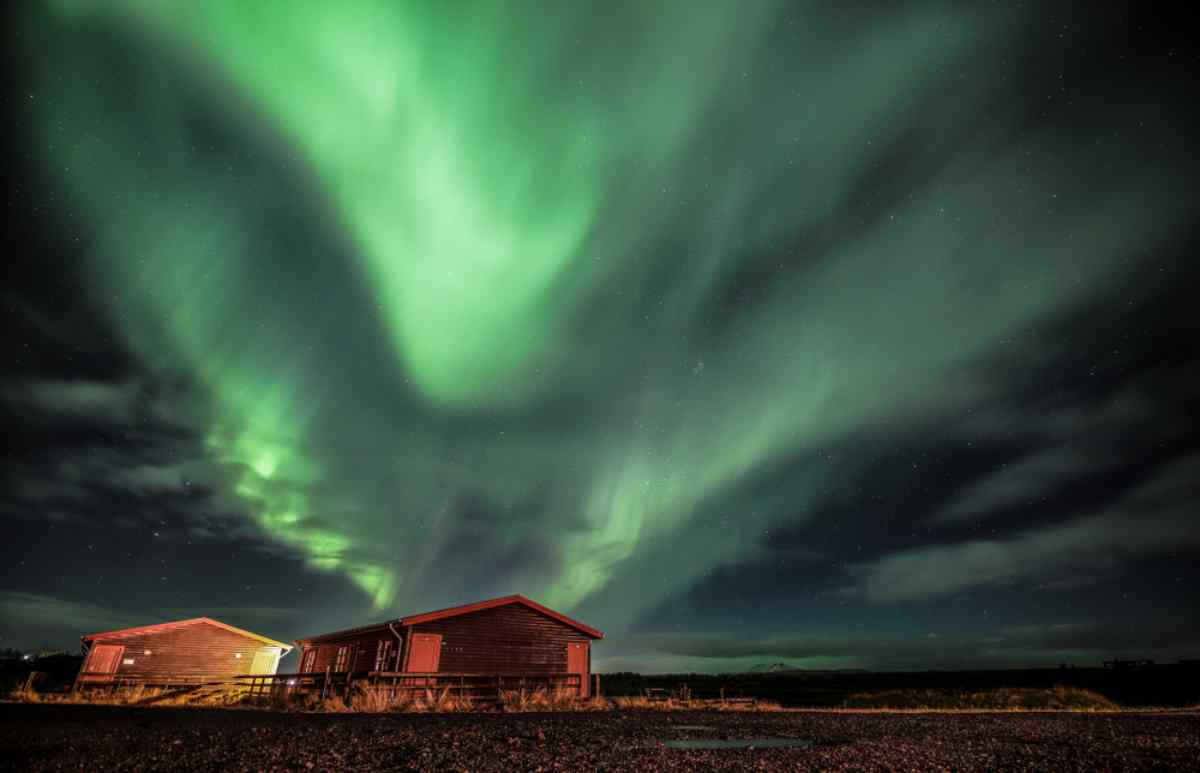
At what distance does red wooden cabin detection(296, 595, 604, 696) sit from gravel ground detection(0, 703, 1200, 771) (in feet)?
37.3

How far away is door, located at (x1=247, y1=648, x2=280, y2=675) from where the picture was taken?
1739 inches

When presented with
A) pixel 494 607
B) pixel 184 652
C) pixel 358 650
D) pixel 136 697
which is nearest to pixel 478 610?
pixel 494 607

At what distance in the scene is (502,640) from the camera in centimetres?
3009

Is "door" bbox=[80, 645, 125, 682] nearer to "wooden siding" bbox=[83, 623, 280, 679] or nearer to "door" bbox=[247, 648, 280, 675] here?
"wooden siding" bbox=[83, 623, 280, 679]

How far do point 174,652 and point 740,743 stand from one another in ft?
145

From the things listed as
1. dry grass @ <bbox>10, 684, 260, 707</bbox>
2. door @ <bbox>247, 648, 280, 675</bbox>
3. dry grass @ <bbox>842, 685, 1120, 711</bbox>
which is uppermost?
door @ <bbox>247, 648, 280, 675</bbox>

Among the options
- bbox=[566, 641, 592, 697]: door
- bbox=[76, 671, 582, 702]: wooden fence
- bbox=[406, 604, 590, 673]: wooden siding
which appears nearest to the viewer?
bbox=[76, 671, 582, 702]: wooden fence

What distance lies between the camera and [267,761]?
887cm

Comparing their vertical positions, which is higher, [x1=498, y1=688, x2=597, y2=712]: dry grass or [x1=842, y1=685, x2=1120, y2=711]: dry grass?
[x1=498, y1=688, x2=597, y2=712]: dry grass

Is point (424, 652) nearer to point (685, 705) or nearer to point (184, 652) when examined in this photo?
point (685, 705)

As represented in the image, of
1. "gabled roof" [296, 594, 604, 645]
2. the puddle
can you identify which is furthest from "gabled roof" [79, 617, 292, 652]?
the puddle

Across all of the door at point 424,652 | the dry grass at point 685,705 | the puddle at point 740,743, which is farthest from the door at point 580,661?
the puddle at point 740,743

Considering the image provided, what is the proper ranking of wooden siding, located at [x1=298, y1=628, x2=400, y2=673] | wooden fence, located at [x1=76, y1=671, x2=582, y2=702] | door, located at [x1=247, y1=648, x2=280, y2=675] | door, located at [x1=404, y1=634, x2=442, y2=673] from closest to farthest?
wooden fence, located at [x1=76, y1=671, x2=582, y2=702], door, located at [x1=404, y1=634, x2=442, y2=673], wooden siding, located at [x1=298, y1=628, x2=400, y2=673], door, located at [x1=247, y1=648, x2=280, y2=675]

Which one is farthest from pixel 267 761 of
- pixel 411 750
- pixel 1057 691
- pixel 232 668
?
pixel 1057 691
